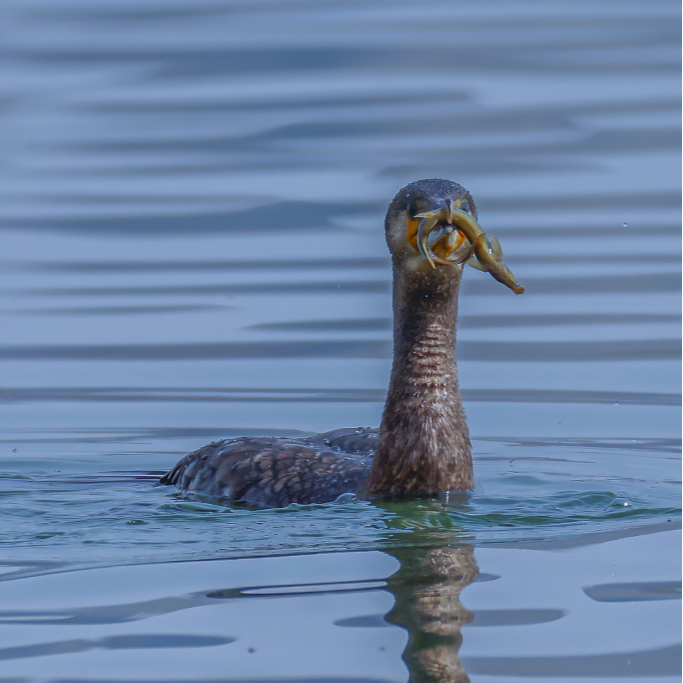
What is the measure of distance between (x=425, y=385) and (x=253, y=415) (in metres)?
3.02

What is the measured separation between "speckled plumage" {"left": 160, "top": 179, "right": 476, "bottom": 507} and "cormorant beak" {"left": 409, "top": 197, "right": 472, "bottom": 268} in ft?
0.14

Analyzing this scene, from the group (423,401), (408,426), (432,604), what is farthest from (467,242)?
(432,604)

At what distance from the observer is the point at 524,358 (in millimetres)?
11859

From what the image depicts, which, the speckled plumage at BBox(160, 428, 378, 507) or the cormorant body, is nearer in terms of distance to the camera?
the cormorant body

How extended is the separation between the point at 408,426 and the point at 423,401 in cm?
17

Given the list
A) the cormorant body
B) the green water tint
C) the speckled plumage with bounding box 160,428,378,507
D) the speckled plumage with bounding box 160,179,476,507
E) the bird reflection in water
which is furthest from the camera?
the speckled plumage with bounding box 160,428,378,507

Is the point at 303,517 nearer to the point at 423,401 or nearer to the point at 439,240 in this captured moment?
the point at 423,401

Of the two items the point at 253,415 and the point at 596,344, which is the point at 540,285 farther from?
the point at 253,415

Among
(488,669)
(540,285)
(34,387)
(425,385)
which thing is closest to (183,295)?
(34,387)

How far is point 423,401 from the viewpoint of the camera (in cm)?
805

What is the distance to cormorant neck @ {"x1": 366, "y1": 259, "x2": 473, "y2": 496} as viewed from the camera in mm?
7914

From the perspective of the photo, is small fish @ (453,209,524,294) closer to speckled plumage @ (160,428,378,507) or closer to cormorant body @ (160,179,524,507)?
cormorant body @ (160,179,524,507)

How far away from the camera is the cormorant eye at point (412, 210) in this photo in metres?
7.74

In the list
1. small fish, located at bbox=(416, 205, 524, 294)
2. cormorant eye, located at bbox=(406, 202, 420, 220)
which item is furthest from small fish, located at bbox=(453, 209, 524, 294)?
cormorant eye, located at bbox=(406, 202, 420, 220)
